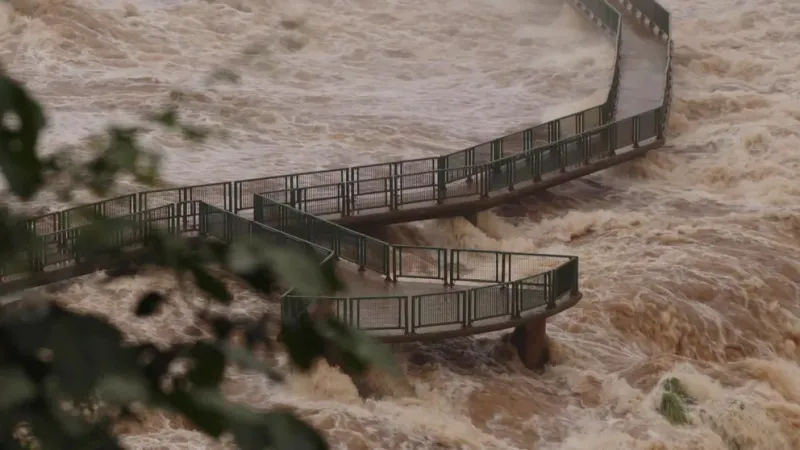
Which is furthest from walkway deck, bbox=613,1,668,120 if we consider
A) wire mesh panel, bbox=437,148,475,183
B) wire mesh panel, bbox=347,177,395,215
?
wire mesh panel, bbox=347,177,395,215

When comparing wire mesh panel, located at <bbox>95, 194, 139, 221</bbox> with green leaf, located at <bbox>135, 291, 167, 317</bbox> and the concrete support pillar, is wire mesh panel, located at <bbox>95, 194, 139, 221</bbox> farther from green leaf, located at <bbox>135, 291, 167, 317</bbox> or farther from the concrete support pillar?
the concrete support pillar

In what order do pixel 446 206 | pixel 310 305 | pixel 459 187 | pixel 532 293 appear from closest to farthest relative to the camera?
pixel 310 305
pixel 532 293
pixel 446 206
pixel 459 187

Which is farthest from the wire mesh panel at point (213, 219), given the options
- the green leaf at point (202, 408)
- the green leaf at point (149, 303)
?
the green leaf at point (202, 408)

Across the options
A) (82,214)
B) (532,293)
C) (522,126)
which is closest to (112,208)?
(82,214)

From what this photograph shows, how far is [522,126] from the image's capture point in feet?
102

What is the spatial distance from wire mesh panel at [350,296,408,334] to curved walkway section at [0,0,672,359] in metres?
0.01

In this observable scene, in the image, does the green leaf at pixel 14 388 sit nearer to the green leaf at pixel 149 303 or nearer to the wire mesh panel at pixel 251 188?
the green leaf at pixel 149 303

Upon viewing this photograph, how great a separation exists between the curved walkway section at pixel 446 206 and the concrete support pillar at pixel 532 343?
0.07m

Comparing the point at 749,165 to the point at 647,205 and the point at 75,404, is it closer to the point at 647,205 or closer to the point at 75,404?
the point at 647,205

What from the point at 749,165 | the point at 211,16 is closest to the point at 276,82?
the point at 211,16

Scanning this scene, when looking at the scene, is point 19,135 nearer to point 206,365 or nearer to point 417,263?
point 206,365

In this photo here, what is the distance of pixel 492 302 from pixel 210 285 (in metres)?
16.6

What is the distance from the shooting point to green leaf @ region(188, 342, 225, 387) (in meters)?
1.84

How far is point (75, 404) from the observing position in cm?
174
